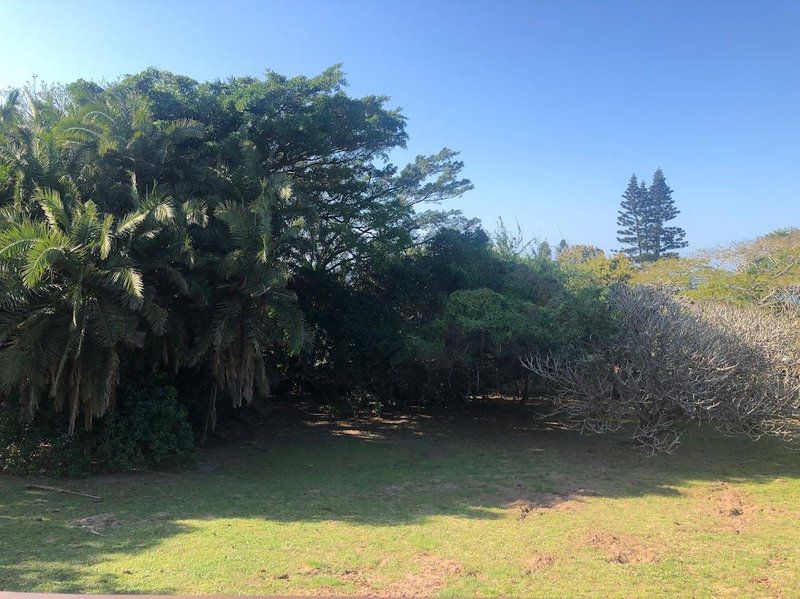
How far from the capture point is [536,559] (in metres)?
6.31

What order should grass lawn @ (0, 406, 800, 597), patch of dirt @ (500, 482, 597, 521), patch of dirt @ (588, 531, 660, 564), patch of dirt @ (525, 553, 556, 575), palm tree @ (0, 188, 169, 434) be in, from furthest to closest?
palm tree @ (0, 188, 169, 434)
patch of dirt @ (500, 482, 597, 521)
patch of dirt @ (588, 531, 660, 564)
patch of dirt @ (525, 553, 556, 575)
grass lawn @ (0, 406, 800, 597)

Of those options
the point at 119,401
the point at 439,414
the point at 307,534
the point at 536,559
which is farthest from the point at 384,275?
the point at 536,559

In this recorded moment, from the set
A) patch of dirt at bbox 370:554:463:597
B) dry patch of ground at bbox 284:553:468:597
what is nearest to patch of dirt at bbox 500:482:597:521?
patch of dirt at bbox 370:554:463:597

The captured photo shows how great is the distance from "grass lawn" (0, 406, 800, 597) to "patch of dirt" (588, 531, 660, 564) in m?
0.04

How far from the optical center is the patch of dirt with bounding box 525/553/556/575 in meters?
5.95

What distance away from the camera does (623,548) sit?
21.9 ft

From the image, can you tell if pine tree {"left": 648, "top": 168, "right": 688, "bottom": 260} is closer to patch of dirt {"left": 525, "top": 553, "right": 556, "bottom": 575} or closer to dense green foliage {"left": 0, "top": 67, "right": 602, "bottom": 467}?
dense green foliage {"left": 0, "top": 67, "right": 602, "bottom": 467}

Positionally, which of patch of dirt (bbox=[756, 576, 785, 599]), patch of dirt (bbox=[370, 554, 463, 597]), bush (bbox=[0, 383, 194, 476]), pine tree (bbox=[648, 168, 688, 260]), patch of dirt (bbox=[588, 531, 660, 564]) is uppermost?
pine tree (bbox=[648, 168, 688, 260])

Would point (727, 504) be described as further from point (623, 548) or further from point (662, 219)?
point (662, 219)

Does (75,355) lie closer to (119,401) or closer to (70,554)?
(119,401)

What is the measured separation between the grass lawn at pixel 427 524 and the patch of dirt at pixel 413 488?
0.18ft

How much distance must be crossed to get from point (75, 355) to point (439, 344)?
7.89 m

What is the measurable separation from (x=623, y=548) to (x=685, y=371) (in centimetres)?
602

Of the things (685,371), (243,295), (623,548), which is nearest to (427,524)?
(623,548)
